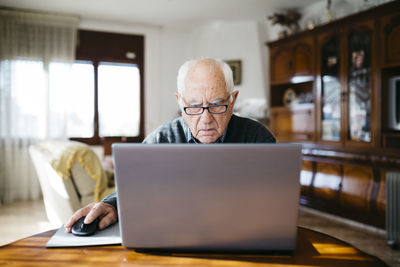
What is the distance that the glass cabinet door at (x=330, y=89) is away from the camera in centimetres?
326

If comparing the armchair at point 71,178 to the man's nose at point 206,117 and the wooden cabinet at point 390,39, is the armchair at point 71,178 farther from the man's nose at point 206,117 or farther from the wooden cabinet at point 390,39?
the wooden cabinet at point 390,39

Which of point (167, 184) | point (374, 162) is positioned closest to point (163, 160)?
point (167, 184)

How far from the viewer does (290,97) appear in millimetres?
4148

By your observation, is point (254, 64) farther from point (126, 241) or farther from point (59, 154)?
point (126, 241)

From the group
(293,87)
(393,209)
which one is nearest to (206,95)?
(393,209)

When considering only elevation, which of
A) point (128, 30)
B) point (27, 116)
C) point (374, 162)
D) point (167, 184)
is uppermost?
point (128, 30)

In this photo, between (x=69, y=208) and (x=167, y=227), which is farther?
(x=69, y=208)

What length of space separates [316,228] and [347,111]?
1.17 metres

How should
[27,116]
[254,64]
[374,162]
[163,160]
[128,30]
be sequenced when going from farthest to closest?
1. [128,30]
2. [254,64]
3. [27,116]
4. [374,162]
5. [163,160]

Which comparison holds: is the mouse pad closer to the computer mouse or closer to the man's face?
the computer mouse

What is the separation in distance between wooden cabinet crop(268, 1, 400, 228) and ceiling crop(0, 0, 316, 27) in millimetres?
670

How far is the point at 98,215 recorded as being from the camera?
892 mm

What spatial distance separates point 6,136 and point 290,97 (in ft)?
12.6

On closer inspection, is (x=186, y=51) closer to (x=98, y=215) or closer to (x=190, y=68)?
(x=190, y=68)
